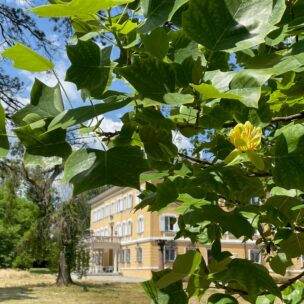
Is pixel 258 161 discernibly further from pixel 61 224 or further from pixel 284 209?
pixel 61 224

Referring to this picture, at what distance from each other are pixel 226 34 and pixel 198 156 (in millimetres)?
468

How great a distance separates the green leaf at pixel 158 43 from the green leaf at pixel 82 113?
0.07 meters

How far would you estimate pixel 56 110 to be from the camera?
0.62 meters

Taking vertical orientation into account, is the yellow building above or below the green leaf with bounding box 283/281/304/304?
above

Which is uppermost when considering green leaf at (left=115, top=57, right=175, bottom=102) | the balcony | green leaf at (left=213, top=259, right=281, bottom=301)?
the balcony

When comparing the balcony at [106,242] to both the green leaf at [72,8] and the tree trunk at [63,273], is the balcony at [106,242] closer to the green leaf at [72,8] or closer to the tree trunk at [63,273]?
the tree trunk at [63,273]

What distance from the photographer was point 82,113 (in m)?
0.52

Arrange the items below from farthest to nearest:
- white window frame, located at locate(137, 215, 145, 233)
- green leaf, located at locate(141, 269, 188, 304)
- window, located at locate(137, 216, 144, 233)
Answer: window, located at locate(137, 216, 144, 233)
white window frame, located at locate(137, 215, 145, 233)
green leaf, located at locate(141, 269, 188, 304)

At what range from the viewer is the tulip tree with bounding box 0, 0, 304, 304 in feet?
1.55

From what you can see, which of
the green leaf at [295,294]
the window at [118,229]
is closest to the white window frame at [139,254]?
the window at [118,229]

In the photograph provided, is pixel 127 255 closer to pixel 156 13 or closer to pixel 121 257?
pixel 121 257

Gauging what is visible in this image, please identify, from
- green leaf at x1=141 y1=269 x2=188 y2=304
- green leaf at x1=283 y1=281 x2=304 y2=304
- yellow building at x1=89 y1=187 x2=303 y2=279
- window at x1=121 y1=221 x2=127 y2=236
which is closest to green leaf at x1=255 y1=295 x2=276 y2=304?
green leaf at x1=283 y1=281 x2=304 y2=304

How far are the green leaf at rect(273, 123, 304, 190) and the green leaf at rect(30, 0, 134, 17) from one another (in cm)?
28

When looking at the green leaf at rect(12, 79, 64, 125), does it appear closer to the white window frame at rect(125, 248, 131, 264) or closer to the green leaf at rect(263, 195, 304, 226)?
the green leaf at rect(263, 195, 304, 226)
